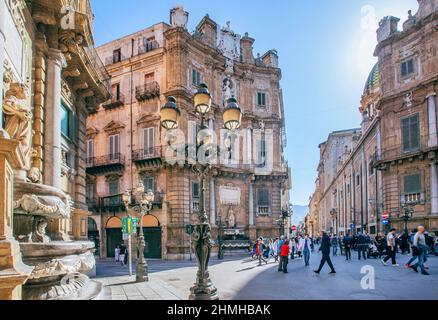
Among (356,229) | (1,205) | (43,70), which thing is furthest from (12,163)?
(356,229)

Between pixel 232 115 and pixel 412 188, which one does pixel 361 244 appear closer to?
pixel 412 188

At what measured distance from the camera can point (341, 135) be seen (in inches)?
2685

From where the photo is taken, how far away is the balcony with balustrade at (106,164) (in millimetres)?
29672

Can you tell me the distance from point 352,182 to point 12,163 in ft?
157

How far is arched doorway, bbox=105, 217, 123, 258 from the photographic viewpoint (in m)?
29.8

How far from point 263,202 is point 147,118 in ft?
42.6

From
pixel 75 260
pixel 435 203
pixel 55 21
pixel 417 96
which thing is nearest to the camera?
pixel 75 260

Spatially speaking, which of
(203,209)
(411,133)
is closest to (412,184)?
(411,133)

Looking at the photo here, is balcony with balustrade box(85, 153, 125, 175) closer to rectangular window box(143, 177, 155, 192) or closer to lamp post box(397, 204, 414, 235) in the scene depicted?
rectangular window box(143, 177, 155, 192)

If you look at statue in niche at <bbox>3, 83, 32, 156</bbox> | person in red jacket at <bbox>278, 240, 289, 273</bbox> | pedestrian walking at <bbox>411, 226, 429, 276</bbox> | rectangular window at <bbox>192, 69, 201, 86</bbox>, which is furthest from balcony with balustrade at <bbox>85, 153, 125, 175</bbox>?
pedestrian walking at <bbox>411, 226, 429, 276</bbox>

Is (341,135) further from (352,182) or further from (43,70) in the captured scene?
(43,70)

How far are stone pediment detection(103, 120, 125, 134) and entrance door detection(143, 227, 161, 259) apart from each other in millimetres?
8479

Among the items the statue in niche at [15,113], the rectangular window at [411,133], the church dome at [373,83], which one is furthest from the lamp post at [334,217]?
the statue in niche at [15,113]

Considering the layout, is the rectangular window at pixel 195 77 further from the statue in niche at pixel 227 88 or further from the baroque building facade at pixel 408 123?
the baroque building facade at pixel 408 123
